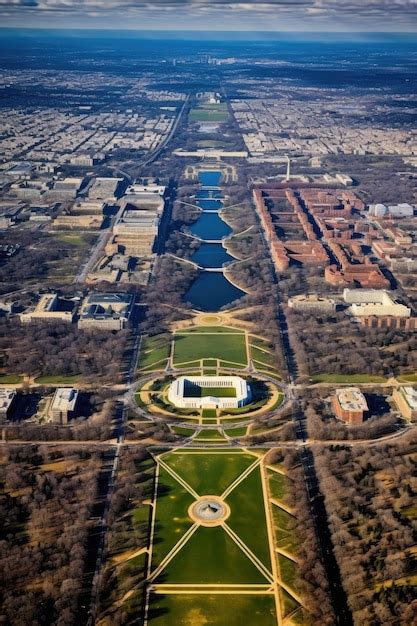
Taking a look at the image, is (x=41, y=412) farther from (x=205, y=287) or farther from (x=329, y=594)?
(x=205, y=287)

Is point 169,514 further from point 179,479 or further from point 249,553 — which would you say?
point 249,553

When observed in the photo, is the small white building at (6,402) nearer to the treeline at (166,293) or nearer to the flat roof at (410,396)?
the treeline at (166,293)

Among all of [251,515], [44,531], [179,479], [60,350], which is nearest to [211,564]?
[251,515]

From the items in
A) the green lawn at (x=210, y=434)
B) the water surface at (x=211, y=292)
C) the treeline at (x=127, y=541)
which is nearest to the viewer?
the treeline at (x=127, y=541)

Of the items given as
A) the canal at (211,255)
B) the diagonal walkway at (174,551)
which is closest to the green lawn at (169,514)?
the diagonal walkway at (174,551)

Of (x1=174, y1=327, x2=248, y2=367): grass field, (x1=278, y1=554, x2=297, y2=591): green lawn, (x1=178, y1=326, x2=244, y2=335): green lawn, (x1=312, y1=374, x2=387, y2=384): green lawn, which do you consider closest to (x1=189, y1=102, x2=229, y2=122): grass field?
(x1=178, y1=326, x2=244, y2=335): green lawn

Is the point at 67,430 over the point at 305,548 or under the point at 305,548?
under
